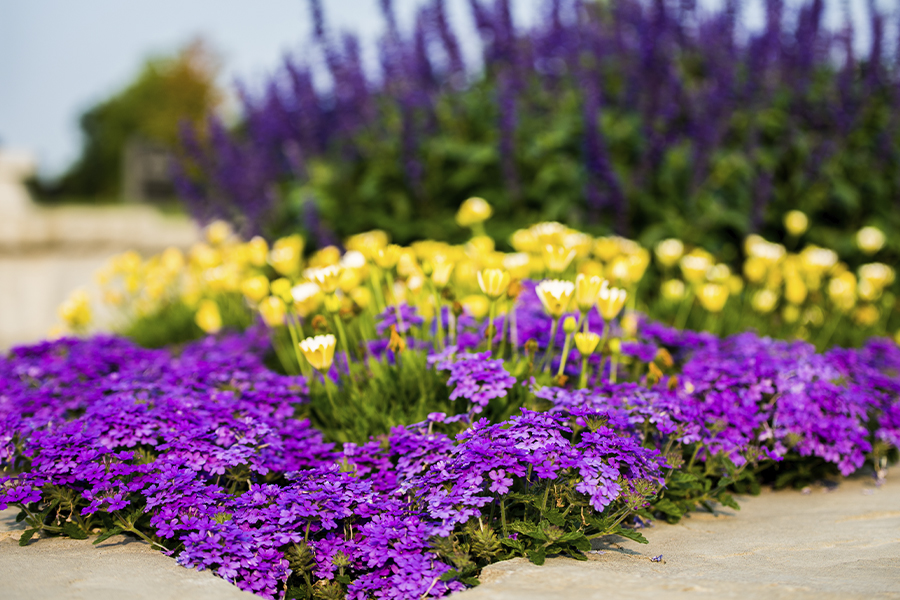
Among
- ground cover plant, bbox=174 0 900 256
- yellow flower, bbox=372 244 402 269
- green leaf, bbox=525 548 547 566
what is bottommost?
green leaf, bbox=525 548 547 566

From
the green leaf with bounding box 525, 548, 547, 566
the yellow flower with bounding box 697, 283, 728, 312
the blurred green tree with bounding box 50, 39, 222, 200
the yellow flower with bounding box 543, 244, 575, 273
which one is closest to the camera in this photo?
the green leaf with bounding box 525, 548, 547, 566

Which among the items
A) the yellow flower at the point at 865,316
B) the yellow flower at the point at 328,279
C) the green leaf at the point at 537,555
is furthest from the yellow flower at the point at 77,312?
the yellow flower at the point at 865,316

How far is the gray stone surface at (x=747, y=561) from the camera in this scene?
1.75 m

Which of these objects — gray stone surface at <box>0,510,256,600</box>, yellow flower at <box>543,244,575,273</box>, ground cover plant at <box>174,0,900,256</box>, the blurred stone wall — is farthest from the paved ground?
the blurred stone wall

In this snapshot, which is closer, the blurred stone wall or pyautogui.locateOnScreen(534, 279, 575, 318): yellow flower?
pyautogui.locateOnScreen(534, 279, 575, 318): yellow flower

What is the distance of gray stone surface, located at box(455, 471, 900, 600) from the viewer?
5.75 feet

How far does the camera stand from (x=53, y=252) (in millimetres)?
8188

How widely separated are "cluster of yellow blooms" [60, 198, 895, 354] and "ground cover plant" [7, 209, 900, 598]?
0.02 m

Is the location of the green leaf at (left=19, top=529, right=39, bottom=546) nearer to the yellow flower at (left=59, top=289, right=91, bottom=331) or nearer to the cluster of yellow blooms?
the cluster of yellow blooms

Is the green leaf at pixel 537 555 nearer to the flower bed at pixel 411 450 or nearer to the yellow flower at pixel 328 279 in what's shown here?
the flower bed at pixel 411 450

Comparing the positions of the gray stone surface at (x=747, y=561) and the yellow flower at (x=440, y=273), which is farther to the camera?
the yellow flower at (x=440, y=273)

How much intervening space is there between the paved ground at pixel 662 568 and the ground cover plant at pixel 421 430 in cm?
7

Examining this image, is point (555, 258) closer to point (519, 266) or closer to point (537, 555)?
point (519, 266)

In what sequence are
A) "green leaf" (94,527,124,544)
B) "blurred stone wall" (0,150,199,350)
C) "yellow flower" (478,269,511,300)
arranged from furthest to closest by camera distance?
"blurred stone wall" (0,150,199,350) → "yellow flower" (478,269,511,300) → "green leaf" (94,527,124,544)
